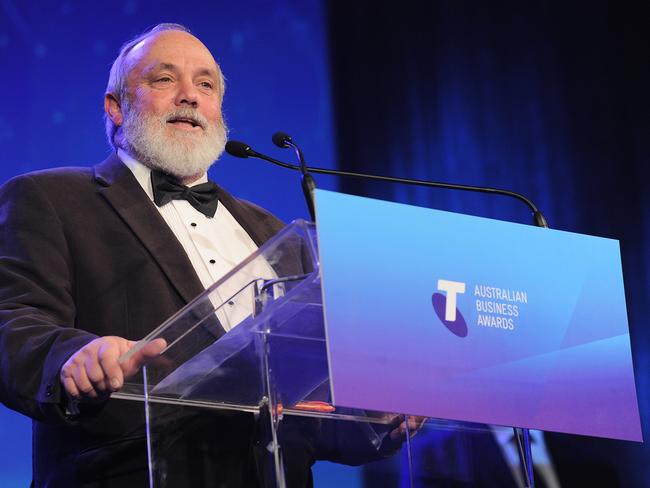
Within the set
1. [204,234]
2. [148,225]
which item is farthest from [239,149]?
[204,234]

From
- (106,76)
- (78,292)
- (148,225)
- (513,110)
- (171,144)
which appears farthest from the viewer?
(513,110)

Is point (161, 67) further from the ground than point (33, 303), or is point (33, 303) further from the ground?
point (161, 67)

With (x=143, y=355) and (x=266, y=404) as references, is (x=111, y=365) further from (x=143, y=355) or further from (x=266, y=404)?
(x=266, y=404)

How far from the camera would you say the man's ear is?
2.79m

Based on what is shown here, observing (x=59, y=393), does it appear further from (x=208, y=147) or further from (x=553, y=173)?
(x=553, y=173)

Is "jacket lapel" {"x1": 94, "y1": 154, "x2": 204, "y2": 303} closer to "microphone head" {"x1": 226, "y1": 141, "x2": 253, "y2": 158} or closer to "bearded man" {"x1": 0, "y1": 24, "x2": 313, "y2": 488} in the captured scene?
"bearded man" {"x1": 0, "y1": 24, "x2": 313, "y2": 488}

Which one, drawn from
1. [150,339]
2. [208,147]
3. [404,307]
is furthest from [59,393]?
[208,147]

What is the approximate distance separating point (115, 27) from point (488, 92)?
1482 mm

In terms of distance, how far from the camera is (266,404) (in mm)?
1471

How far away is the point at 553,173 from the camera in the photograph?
387 cm

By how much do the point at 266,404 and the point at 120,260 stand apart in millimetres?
824

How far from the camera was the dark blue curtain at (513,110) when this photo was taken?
12.4 ft

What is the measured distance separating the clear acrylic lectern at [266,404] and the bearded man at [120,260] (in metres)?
0.01

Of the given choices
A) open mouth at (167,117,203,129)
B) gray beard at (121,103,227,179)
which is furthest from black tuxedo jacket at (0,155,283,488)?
open mouth at (167,117,203,129)
